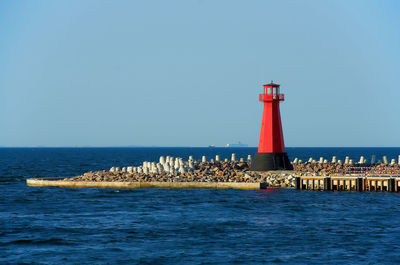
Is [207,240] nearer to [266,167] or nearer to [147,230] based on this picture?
[147,230]

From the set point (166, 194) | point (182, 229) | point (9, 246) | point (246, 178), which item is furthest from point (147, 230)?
point (246, 178)

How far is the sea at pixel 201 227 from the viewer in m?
26.6

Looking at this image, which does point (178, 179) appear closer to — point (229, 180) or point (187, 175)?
point (187, 175)

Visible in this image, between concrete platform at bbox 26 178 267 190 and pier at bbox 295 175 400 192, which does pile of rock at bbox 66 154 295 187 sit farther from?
pier at bbox 295 175 400 192

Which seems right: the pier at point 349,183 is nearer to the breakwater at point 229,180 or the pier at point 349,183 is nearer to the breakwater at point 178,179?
the breakwater at point 229,180

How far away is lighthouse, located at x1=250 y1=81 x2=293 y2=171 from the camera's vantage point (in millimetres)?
53594

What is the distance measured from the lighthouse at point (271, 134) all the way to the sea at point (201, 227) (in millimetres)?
5744

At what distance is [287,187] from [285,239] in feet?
68.5

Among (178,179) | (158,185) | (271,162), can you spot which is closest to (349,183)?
(271,162)

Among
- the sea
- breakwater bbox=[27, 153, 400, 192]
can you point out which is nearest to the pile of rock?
breakwater bbox=[27, 153, 400, 192]

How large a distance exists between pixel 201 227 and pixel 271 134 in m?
21.6

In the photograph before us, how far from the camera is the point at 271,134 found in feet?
176

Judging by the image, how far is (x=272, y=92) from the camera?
176ft

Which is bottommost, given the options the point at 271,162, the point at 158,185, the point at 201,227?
the point at 201,227
